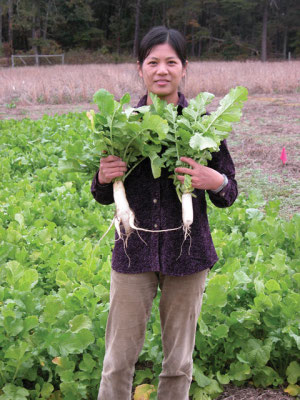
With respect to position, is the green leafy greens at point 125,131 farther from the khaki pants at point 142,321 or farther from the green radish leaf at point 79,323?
the green radish leaf at point 79,323

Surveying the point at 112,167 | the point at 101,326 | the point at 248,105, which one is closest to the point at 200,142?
the point at 112,167

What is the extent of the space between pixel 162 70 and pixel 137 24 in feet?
157

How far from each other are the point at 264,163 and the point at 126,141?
6576 mm

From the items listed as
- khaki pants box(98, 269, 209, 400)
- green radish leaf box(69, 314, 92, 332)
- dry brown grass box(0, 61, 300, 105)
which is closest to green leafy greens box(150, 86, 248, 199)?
khaki pants box(98, 269, 209, 400)

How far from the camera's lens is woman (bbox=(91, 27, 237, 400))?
7.38ft

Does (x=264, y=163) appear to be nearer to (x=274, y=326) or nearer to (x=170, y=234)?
(x=274, y=326)

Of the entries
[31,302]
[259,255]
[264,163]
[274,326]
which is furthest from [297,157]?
[31,302]

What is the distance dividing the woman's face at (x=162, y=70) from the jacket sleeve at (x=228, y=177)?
387 millimetres

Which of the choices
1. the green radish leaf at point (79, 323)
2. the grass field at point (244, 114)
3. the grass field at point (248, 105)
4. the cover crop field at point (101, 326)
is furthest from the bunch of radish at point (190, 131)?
the grass field at point (248, 105)

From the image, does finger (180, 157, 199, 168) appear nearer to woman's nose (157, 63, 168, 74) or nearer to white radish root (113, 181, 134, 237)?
white radish root (113, 181, 134, 237)

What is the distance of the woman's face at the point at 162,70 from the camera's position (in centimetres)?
232

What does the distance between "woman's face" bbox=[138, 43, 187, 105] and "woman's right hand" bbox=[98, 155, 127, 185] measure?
0.42 m

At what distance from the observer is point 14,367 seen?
2916 mm

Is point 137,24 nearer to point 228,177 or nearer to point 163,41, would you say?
point 163,41
